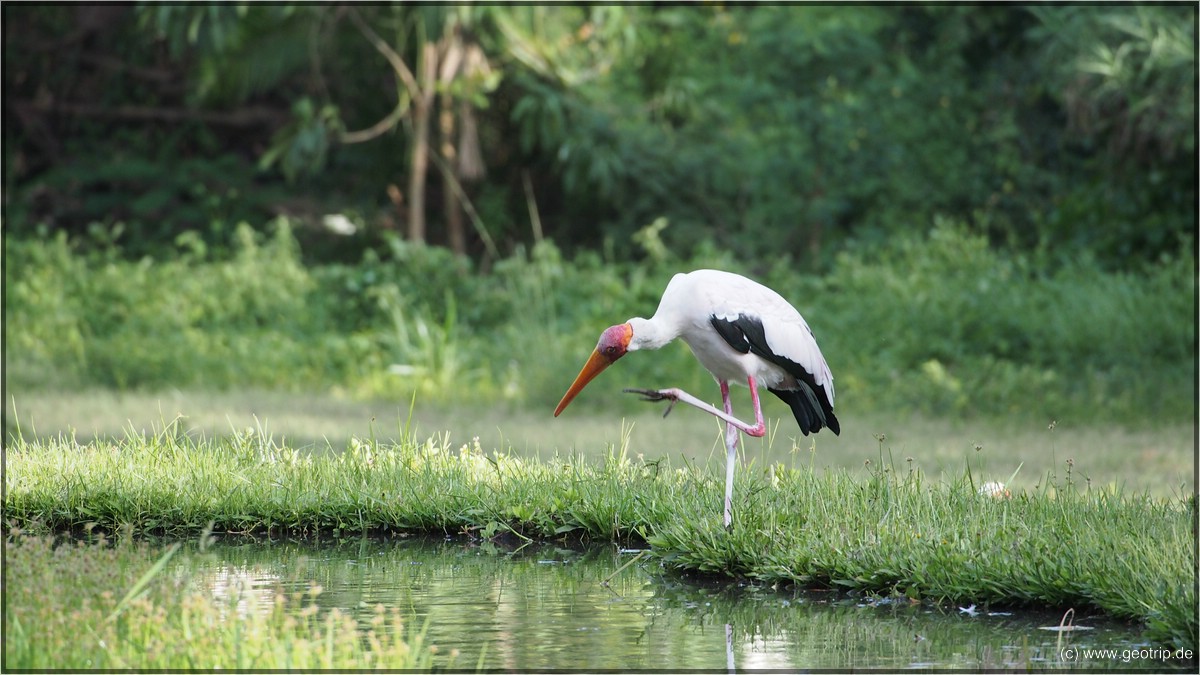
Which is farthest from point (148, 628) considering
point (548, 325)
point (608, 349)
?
point (548, 325)

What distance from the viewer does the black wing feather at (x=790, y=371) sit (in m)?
6.23

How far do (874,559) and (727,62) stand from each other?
1479 centimetres

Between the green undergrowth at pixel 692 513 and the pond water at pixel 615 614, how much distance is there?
10 centimetres

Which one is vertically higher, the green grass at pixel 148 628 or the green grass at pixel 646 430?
the green grass at pixel 646 430

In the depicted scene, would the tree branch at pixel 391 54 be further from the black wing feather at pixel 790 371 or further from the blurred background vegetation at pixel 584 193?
the black wing feather at pixel 790 371

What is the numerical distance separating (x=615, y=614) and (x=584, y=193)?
43.2 ft

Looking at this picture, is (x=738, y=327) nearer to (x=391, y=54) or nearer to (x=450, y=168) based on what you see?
(x=391, y=54)

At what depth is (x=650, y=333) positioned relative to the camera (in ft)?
20.4

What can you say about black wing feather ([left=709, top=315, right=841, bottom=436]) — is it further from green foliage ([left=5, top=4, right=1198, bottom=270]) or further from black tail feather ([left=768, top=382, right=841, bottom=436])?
green foliage ([left=5, top=4, right=1198, bottom=270])

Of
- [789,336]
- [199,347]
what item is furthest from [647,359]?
[789,336]

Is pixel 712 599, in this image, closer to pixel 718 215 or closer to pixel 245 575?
pixel 245 575

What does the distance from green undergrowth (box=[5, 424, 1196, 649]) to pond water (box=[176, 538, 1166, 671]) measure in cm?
10

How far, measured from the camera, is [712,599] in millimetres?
5164

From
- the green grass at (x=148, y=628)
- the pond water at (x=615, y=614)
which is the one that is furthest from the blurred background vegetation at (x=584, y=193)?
the green grass at (x=148, y=628)
